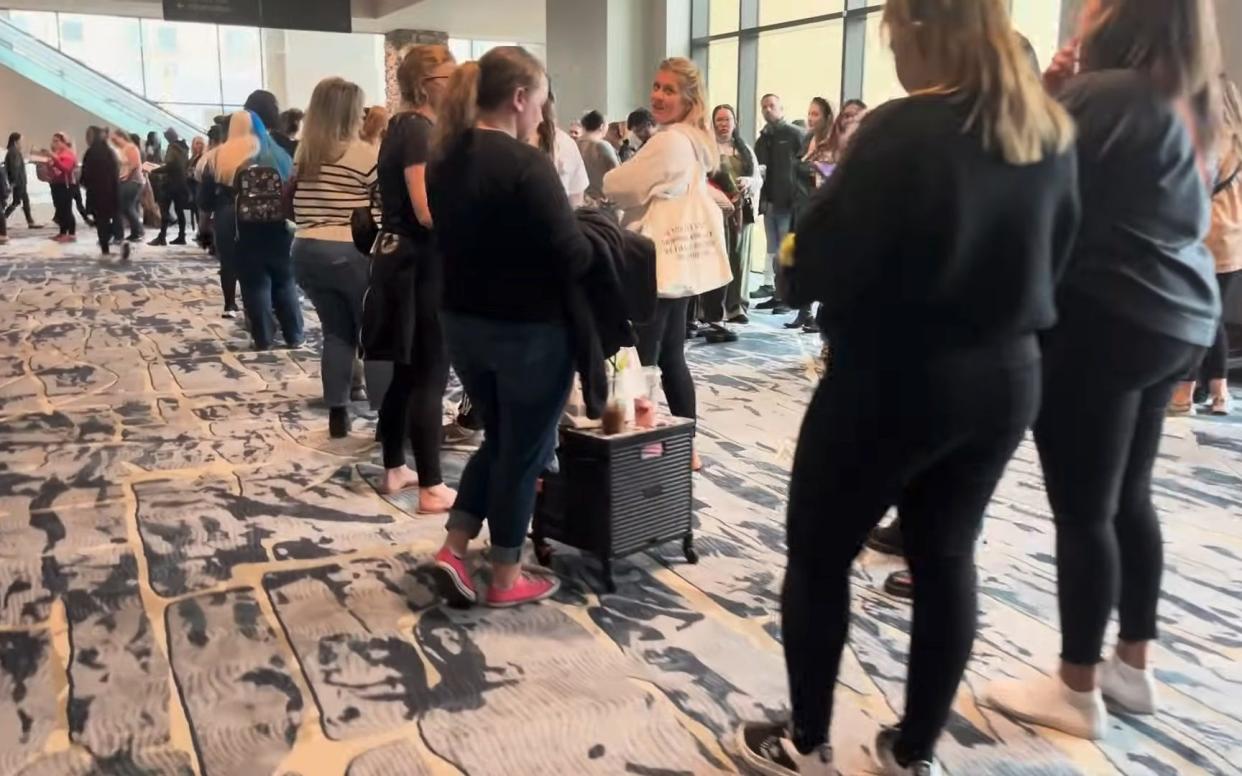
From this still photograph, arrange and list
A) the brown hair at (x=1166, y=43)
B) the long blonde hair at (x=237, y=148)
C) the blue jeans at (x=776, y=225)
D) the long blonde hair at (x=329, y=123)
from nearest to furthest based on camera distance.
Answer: the brown hair at (x=1166, y=43) < the long blonde hair at (x=329, y=123) < the long blonde hair at (x=237, y=148) < the blue jeans at (x=776, y=225)

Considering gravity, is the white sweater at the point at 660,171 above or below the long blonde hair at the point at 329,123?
below

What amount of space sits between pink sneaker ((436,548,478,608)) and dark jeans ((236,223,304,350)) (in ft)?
10.7

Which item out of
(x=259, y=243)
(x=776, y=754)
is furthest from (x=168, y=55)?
(x=776, y=754)

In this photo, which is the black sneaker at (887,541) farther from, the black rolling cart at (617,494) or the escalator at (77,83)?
the escalator at (77,83)

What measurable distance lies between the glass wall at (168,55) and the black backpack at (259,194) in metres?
16.6

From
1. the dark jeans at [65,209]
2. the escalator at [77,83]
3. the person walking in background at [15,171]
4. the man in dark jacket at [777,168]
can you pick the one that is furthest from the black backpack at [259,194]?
the escalator at [77,83]

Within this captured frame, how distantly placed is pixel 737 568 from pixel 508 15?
55.5 ft

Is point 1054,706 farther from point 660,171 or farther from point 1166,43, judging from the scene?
point 660,171

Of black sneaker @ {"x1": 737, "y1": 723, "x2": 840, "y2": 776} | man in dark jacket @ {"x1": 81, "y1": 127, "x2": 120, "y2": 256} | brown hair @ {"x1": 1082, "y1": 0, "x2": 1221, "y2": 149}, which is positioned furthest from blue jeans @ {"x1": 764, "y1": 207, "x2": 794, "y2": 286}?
man in dark jacket @ {"x1": 81, "y1": 127, "x2": 120, "y2": 256}

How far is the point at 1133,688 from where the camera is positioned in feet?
7.32

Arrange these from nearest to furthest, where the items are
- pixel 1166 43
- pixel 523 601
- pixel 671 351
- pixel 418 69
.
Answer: pixel 1166 43 → pixel 523 601 → pixel 418 69 → pixel 671 351

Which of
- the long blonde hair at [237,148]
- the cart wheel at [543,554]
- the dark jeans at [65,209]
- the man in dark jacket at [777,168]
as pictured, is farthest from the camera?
the dark jeans at [65,209]

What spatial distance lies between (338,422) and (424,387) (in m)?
1.19

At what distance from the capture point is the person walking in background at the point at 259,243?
5.68 metres
